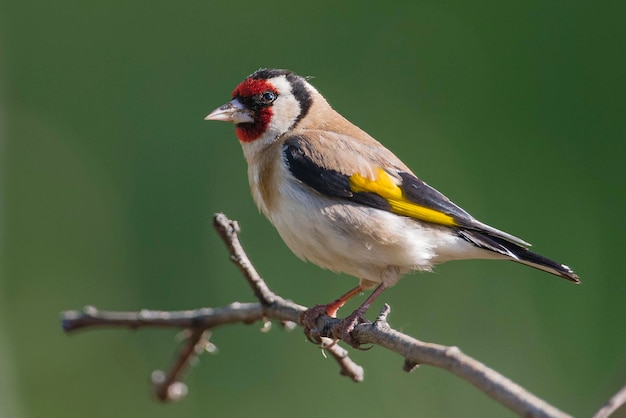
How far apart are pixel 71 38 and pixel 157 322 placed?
416cm

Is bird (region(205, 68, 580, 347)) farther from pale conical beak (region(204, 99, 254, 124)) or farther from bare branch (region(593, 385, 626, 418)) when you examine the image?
bare branch (region(593, 385, 626, 418))

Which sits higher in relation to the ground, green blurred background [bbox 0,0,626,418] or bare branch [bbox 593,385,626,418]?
bare branch [bbox 593,385,626,418]

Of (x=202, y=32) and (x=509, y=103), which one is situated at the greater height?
(x=509, y=103)

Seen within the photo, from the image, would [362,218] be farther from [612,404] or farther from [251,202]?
[251,202]

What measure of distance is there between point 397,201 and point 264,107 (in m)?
0.76

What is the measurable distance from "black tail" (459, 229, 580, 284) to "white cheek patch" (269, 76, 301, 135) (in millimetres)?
883

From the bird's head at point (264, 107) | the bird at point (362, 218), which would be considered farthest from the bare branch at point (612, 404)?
the bird's head at point (264, 107)

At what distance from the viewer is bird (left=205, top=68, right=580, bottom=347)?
318 centimetres

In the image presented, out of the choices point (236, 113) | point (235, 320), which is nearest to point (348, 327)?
point (235, 320)

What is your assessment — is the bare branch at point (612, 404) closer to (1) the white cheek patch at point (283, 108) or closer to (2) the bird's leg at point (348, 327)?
(2) the bird's leg at point (348, 327)

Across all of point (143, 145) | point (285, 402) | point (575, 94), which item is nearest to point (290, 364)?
point (285, 402)

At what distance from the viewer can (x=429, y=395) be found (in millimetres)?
4941

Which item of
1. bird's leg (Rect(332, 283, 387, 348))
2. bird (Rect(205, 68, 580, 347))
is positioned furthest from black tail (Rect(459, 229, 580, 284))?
bird's leg (Rect(332, 283, 387, 348))

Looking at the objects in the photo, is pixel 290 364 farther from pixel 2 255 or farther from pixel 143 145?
pixel 2 255
